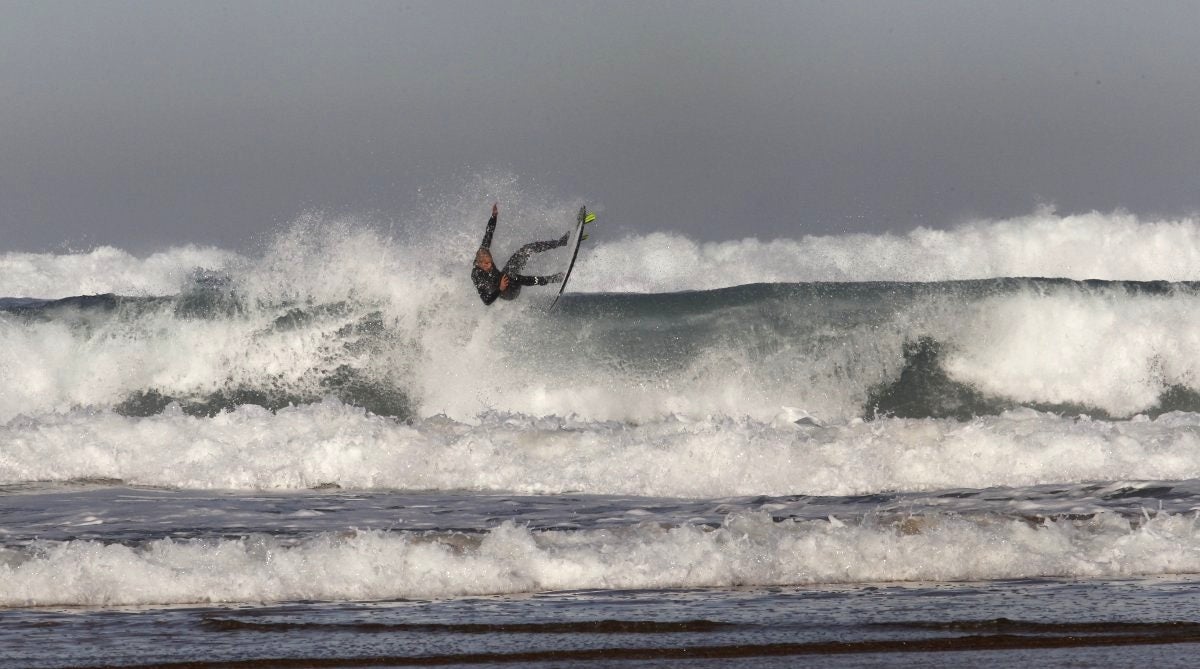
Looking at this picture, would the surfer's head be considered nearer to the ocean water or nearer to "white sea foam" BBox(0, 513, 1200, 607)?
the ocean water

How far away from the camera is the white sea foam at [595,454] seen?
1168 centimetres

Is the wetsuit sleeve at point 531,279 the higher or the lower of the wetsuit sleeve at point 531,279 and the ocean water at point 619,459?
the higher

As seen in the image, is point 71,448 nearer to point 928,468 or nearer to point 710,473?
point 710,473

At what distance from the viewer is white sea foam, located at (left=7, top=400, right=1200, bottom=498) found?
11680 millimetres

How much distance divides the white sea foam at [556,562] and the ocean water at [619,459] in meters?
0.02

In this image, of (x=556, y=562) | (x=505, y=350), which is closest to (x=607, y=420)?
(x=505, y=350)

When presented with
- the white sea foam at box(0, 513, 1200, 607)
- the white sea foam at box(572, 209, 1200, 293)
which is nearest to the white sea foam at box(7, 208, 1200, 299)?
the white sea foam at box(572, 209, 1200, 293)

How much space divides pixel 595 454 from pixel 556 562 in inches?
194

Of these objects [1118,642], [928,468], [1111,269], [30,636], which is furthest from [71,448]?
[1111,269]

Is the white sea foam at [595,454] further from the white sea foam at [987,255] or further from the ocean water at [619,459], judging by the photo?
the white sea foam at [987,255]

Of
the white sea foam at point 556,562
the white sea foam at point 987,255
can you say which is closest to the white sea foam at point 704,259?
the white sea foam at point 987,255

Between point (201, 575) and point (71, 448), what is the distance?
245 inches

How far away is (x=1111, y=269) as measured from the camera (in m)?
24.2

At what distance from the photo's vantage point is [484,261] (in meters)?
15.4
